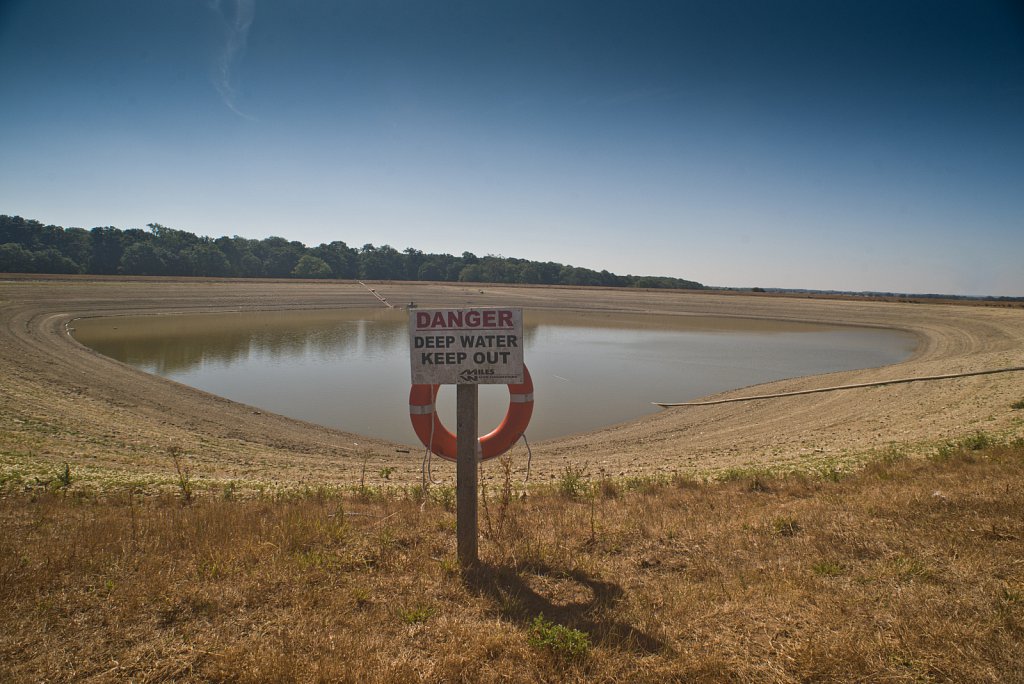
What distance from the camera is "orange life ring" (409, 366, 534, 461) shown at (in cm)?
471

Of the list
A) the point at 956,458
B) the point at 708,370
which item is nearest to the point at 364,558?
the point at 956,458

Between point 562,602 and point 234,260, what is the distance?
79038 millimetres

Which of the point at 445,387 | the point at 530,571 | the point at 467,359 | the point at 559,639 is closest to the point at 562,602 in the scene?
the point at 530,571

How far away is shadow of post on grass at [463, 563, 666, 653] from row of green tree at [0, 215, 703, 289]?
59.2 m

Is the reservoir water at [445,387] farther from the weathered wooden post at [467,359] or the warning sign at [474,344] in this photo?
the warning sign at [474,344]

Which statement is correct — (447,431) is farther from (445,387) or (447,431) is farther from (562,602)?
(445,387)

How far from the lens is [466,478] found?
10.6 feet

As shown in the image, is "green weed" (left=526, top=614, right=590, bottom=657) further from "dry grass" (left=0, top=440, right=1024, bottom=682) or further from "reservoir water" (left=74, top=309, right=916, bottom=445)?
"reservoir water" (left=74, top=309, right=916, bottom=445)

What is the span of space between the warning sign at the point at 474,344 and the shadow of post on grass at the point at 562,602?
125 centimetres

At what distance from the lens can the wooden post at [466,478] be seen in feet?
10.5

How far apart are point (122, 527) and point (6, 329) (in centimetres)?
2008

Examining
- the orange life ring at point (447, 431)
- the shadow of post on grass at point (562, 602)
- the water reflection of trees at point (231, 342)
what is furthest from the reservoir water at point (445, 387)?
the shadow of post on grass at point (562, 602)

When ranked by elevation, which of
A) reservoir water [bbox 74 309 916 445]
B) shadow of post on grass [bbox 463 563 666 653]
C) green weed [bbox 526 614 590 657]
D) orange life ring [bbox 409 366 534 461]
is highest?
orange life ring [bbox 409 366 534 461]

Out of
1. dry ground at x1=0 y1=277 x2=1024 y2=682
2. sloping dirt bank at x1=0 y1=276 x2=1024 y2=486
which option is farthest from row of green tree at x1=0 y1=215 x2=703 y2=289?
dry ground at x1=0 y1=277 x2=1024 y2=682
